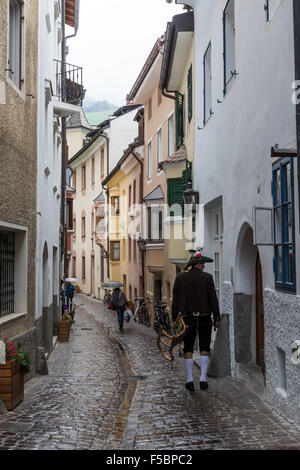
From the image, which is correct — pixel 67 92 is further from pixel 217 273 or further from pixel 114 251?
pixel 114 251

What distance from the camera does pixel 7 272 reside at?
9320 millimetres

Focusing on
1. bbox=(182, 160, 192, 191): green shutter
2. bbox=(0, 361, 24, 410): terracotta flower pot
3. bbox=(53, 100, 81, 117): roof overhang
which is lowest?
bbox=(0, 361, 24, 410): terracotta flower pot

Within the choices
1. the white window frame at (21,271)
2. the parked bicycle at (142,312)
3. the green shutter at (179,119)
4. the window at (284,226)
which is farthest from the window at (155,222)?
the window at (284,226)

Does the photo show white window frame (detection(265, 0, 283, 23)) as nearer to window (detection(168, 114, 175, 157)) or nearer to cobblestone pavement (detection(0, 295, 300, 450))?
cobblestone pavement (detection(0, 295, 300, 450))

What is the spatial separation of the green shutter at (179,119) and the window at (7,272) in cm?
853

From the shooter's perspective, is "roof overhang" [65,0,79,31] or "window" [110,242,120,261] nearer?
"roof overhang" [65,0,79,31]

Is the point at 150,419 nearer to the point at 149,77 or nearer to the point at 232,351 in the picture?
the point at 232,351

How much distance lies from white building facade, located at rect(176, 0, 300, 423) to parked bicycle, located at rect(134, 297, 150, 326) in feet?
41.1

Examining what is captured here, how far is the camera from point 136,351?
14.7 meters

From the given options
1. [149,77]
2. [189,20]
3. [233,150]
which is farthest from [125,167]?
[233,150]

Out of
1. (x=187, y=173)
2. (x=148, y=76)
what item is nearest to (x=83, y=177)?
(x=148, y=76)

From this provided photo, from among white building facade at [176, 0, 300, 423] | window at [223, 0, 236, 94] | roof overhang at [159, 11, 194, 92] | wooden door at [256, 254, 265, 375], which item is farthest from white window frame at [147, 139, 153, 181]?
wooden door at [256, 254, 265, 375]

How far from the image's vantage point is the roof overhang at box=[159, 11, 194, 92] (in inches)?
562

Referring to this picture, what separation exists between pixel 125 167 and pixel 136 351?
17.6 metres
